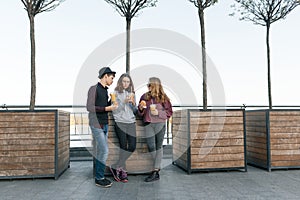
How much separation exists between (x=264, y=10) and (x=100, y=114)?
4.42m

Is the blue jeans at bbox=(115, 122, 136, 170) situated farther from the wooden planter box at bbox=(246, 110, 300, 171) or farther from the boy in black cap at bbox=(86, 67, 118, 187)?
the wooden planter box at bbox=(246, 110, 300, 171)

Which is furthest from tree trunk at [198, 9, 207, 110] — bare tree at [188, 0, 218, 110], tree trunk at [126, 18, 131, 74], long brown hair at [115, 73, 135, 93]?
long brown hair at [115, 73, 135, 93]

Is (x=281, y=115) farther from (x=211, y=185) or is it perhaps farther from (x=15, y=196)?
(x=15, y=196)

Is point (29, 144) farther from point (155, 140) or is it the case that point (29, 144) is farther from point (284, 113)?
point (284, 113)

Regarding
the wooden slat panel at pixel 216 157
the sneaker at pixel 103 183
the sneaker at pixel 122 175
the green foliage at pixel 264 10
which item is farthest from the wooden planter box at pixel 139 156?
the green foliage at pixel 264 10

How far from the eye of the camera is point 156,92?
3822 millimetres

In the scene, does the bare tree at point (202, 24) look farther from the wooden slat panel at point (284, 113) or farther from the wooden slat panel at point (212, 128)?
the wooden slat panel at point (284, 113)

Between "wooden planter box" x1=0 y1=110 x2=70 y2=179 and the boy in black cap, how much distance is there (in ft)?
2.32

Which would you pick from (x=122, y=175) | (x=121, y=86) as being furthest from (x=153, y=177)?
(x=121, y=86)

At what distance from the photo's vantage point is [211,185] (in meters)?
3.46

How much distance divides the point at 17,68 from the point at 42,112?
99.9 inches

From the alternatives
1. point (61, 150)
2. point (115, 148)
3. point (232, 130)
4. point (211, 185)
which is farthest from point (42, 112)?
point (232, 130)

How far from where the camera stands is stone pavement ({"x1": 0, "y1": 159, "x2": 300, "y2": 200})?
118 inches

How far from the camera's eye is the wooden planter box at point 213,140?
4.15 meters
